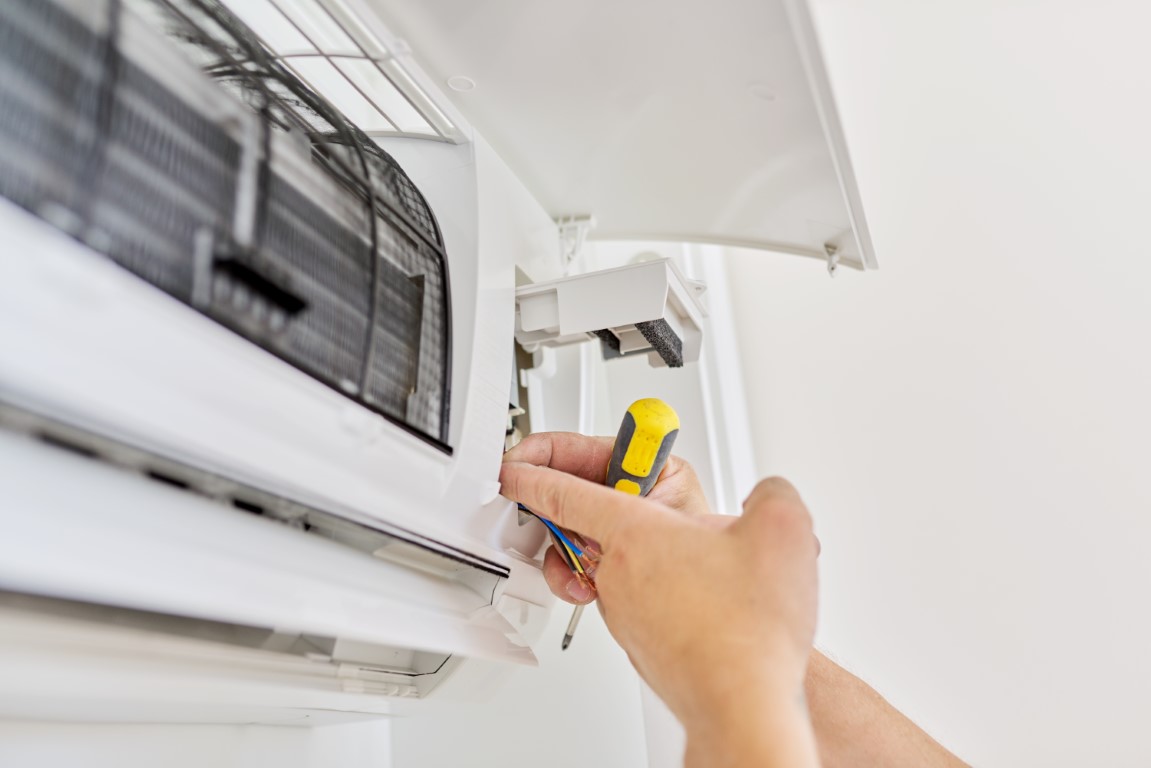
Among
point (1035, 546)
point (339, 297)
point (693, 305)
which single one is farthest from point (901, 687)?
point (339, 297)

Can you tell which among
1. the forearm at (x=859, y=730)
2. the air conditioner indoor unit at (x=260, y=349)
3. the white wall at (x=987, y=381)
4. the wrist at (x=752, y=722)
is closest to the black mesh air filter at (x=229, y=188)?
the air conditioner indoor unit at (x=260, y=349)

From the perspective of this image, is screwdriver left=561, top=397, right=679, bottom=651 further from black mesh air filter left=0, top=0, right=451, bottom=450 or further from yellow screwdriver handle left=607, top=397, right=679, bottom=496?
black mesh air filter left=0, top=0, right=451, bottom=450

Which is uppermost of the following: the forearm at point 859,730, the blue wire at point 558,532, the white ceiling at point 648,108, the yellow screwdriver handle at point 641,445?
the white ceiling at point 648,108

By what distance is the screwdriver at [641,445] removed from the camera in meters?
0.69

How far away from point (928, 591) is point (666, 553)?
78 cm

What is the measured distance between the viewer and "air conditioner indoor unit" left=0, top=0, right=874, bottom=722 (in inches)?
14.5

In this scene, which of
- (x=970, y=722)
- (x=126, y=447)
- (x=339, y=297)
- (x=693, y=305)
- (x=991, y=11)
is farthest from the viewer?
(x=991, y=11)

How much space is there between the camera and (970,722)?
108 cm

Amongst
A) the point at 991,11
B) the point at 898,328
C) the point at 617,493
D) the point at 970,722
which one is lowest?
the point at 970,722

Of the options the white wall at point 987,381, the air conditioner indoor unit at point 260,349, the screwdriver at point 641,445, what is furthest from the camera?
the white wall at point 987,381

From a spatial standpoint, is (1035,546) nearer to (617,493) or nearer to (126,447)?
(617,493)

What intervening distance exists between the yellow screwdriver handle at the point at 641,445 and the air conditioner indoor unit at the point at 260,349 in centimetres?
9

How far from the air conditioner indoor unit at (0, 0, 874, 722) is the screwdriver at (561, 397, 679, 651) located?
0.09 metres

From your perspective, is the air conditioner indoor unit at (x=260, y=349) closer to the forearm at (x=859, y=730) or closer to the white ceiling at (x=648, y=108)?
the white ceiling at (x=648, y=108)
